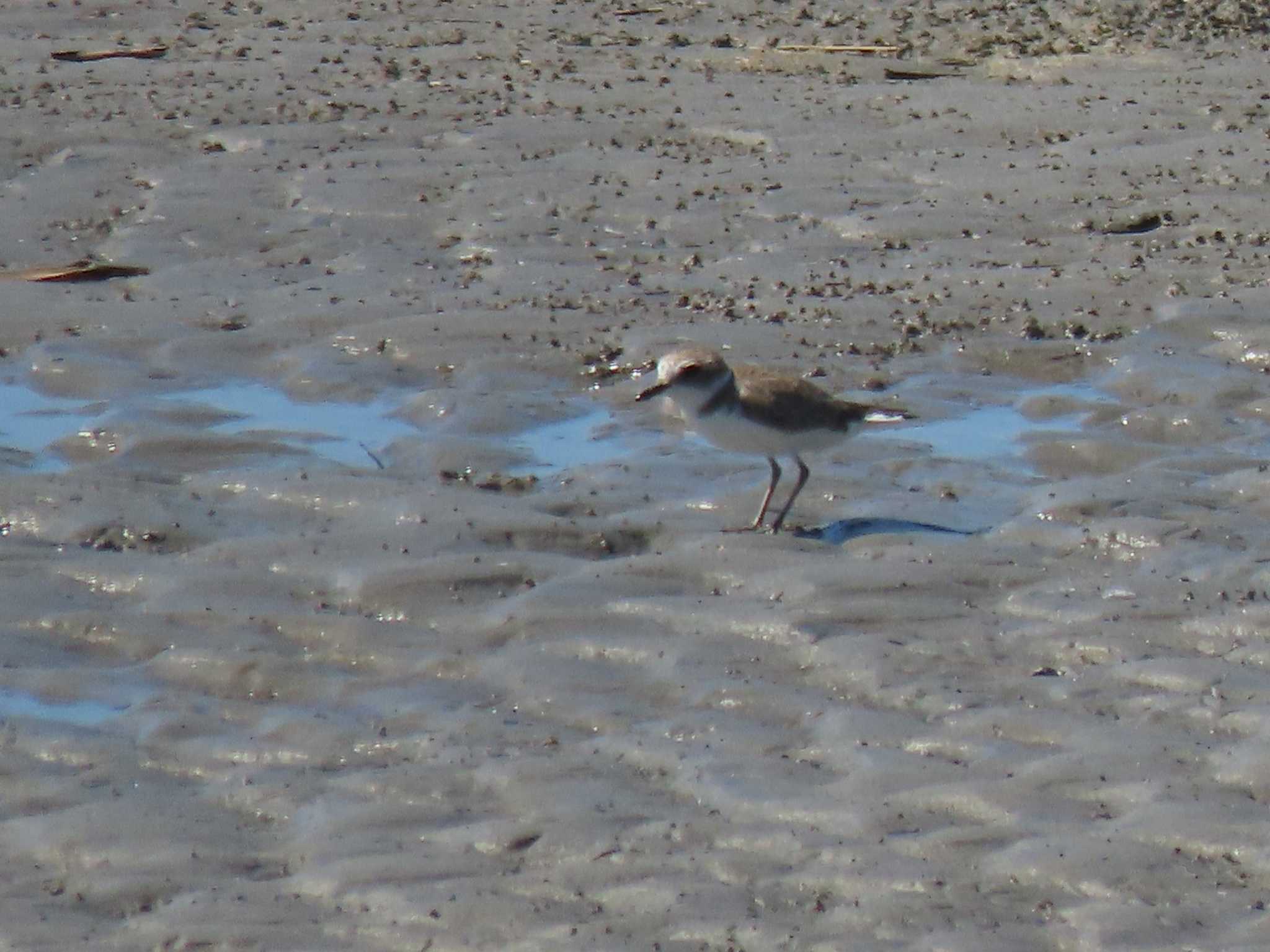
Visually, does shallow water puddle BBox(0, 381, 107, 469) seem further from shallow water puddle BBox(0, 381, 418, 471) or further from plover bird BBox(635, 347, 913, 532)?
plover bird BBox(635, 347, 913, 532)

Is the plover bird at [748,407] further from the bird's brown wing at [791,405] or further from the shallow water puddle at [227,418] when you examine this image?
the shallow water puddle at [227,418]

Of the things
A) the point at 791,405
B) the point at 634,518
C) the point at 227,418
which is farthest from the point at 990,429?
the point at 227,418

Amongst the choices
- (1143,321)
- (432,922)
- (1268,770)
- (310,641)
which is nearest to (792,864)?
(432,922)

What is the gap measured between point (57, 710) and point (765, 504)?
2.42 metres

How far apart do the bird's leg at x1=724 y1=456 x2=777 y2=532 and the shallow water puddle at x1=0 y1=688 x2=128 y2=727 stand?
6.96ft

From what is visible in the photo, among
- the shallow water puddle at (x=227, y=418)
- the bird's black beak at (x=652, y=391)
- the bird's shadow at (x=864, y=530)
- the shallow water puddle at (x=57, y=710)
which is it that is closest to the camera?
the shallow water puddle at (x=57, y=710)

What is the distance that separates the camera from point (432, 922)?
4750mm

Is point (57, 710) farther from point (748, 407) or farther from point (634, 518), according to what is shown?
point (748, 407)

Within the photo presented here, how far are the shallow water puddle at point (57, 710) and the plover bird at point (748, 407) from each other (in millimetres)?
2117

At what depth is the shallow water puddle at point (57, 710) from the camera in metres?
5.83

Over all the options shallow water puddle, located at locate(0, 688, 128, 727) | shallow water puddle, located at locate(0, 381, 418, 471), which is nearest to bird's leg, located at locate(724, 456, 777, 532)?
shallow water puddle, located at locate(0, 381, 418, 471)

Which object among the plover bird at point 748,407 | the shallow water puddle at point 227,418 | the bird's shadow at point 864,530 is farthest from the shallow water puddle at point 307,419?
the bird's shadow at point 864,530

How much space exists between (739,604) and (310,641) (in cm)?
126

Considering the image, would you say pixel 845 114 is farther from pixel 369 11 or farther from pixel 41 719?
pixel 41 719
